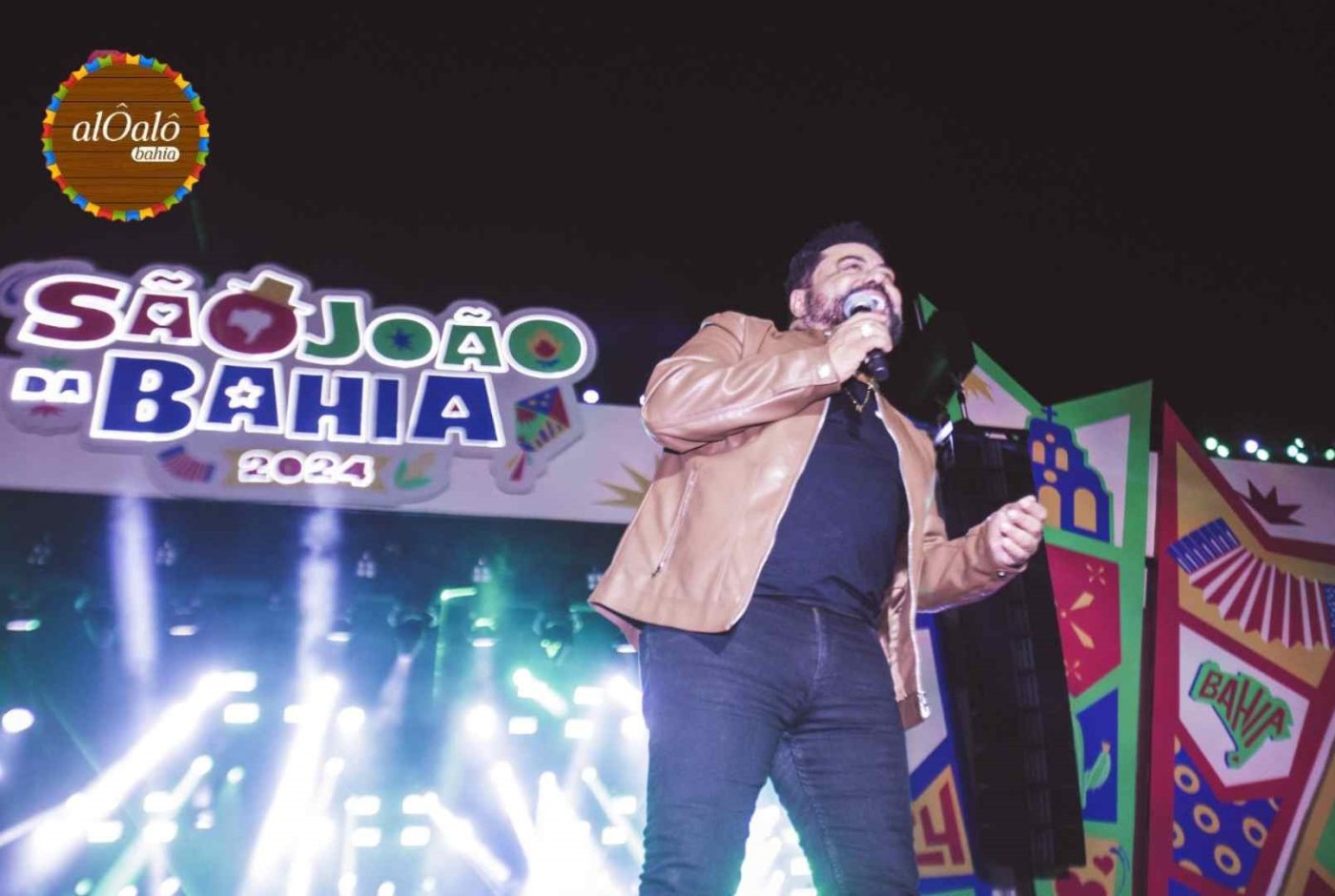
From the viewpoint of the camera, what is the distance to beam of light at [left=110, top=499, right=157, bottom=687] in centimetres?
377

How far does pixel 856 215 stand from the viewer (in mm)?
4391

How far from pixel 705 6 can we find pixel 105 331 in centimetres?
280

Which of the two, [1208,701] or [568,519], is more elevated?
[568,519]

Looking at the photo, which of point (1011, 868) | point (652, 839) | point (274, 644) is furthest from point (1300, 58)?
point (274, 644)

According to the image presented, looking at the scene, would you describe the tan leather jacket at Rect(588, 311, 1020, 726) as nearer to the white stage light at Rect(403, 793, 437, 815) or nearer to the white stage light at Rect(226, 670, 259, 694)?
the white stage light at Rect(403, 793, 437, 815)

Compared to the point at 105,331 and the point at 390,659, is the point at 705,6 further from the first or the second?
the point at 390,659

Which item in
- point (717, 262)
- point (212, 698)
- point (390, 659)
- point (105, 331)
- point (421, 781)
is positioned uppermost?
point (717, 262)

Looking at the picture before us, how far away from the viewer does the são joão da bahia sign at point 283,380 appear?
373cm

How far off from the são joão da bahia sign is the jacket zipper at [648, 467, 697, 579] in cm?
248

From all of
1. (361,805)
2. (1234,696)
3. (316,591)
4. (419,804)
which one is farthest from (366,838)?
(1234,696)

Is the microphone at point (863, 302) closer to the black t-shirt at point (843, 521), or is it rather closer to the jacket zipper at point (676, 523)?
the black t-shirt at point (843, 521)

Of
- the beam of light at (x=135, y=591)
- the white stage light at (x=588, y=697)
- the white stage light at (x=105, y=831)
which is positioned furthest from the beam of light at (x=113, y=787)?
the white stage light at (x=588, y=697)

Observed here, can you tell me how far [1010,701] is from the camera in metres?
2.86

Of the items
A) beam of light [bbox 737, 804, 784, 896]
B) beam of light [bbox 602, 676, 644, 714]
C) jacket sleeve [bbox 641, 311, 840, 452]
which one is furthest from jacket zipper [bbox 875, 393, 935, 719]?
beam of light [bbox 602, 676, 644, 714]
